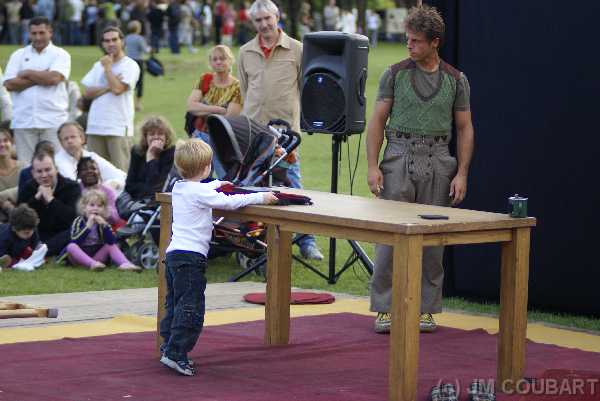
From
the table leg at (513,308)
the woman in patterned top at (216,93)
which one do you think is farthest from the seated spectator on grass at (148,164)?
the table leg at (513,308)

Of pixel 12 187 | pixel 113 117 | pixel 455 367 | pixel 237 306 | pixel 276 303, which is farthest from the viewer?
pixel 113 117

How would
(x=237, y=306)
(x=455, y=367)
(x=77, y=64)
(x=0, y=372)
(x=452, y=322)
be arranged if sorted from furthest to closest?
(x=77, y=64) < (x=237, y=306) < (x=452, y=322) < (x=455, y=367) < (x=0, y=372)

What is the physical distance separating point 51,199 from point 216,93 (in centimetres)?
162

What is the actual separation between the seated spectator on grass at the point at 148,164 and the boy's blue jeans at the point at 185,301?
4.38 meters

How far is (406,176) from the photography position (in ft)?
24.7

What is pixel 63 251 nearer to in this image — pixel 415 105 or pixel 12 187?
pixel 12 187

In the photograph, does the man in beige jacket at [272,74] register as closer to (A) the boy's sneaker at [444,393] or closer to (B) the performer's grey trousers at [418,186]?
(B) the performer's grey trousers at [418,186]

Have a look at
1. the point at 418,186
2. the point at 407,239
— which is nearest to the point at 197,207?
the point at 407,239

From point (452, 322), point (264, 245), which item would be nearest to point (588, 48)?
point (452, 322)

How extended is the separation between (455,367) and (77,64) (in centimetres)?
2799

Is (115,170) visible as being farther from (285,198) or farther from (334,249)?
(285,198)

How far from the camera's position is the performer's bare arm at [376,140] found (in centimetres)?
755

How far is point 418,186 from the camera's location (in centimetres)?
755

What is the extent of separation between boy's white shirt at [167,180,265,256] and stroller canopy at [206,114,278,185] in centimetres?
251
